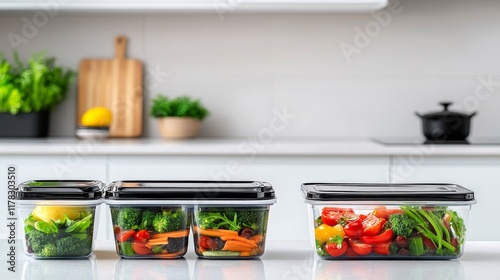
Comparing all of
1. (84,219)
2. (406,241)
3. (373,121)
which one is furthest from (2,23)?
(406,241)

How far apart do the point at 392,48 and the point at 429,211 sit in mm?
2318

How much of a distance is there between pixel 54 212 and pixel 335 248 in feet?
1.62

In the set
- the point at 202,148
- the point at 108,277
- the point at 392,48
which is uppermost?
the point at 392,48

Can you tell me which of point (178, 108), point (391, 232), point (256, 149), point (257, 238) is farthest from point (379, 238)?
point (178, 108)

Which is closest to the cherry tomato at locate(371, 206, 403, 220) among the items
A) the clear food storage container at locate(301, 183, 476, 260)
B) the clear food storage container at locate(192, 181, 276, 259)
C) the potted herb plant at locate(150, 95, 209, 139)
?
the clear food storage container at locate(301, 183, 476, 260)

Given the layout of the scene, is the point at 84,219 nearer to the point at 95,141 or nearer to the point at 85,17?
the point at 95,141

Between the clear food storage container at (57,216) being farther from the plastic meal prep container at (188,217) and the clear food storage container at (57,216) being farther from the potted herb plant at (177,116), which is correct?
the potted herb plant at (177,116)

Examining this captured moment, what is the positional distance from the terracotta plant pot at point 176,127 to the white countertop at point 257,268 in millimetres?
1899

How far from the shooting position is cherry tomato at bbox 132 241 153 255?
4.13ft

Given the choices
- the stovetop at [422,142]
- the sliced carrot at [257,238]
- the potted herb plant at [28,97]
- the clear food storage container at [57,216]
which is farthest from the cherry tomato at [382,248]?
the potted herb plant at [28,97]

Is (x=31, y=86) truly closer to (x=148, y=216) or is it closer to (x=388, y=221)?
(x=148, y=216)

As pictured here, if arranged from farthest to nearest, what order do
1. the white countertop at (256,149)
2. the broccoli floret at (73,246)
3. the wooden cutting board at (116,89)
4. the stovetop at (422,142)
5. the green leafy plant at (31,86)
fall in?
the wooden cutting board at (116,89) → the green leafy plant at (31,86) → the stovetop at (422,142) → the white countertop at (256,149) → the broccoli floret at (73,246)

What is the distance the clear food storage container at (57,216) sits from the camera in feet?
4.05

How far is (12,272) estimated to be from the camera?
1.18m
